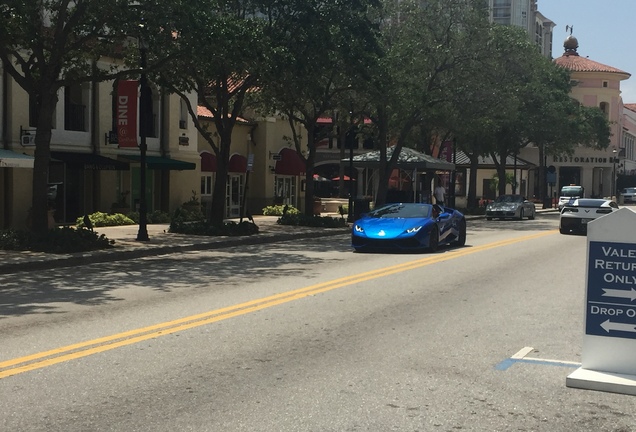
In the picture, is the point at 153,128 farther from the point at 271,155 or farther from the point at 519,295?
the point at 519,295

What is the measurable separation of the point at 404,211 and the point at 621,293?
1376 centimetres

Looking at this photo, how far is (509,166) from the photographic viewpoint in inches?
2357

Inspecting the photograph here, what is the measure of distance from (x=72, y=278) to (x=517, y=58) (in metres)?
28.5

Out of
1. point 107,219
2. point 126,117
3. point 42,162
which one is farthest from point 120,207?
point 42,162

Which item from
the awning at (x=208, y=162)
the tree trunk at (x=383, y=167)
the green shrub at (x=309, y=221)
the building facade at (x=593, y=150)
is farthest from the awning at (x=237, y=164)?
the building facade at (x=593, y=150)

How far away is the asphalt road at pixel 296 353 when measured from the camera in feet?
19.5

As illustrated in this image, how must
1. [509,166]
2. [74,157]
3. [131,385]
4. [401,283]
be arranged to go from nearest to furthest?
[131,385] → [401,283] → [74,157] → [509,166]

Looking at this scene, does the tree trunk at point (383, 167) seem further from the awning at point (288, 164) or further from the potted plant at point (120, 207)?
the potted plant at point (120, 207)

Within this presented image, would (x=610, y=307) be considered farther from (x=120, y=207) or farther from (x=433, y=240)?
(x=120, y=207)

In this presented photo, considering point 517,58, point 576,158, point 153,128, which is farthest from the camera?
point 576,158

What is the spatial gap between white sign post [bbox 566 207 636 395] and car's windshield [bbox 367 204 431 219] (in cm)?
1324

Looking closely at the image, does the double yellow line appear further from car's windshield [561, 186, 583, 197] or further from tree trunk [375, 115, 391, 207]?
car's windshield [561, 186, 583, 197]

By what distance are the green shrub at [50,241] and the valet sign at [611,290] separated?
1400cm

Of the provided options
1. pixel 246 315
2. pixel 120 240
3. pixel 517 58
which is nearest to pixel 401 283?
pixel 246 315
